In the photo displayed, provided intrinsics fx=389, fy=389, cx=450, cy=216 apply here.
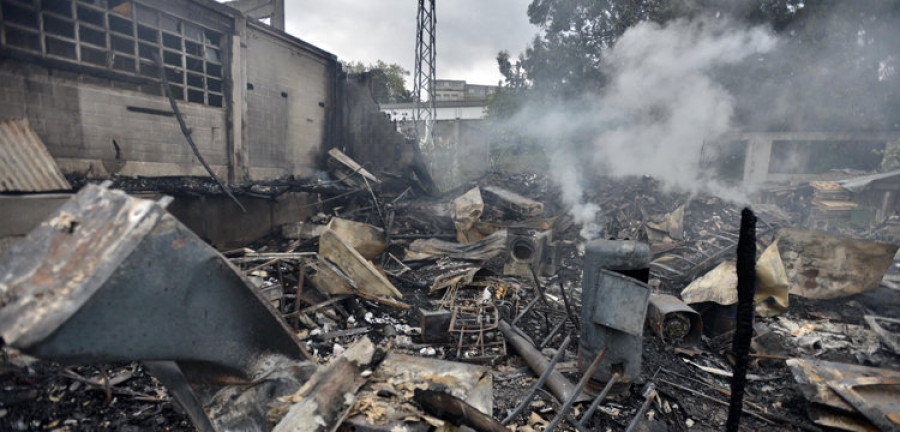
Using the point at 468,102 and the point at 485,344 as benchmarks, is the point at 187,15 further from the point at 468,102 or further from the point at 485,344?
the point at 468,102

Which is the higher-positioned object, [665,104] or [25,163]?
[665,104]

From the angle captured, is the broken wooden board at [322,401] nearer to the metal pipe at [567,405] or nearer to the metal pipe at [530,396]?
the metal pipe at [530,396]

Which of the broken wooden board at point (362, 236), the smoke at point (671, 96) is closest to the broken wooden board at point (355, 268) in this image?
the broken wooden board at point (362, 236)

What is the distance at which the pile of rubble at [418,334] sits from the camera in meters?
1.50

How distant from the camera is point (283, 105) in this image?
12.3 metres

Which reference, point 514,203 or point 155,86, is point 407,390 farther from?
point 155,86

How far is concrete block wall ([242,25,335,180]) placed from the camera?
37.1 feet

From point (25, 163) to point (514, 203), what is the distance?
1028 cm

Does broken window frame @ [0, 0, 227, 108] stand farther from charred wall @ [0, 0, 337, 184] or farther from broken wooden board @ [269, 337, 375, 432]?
broken wooden board @ [269, 337, 375, 432]

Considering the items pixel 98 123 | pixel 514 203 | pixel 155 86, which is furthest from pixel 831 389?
pixel 155 86

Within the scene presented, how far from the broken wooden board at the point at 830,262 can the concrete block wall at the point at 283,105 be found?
12.6 m

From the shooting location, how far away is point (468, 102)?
109 feet

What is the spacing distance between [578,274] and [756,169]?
53.7 ft

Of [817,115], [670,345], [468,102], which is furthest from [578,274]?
[468,102]
